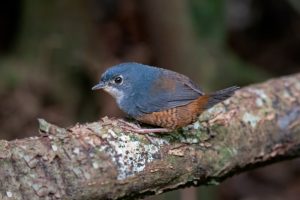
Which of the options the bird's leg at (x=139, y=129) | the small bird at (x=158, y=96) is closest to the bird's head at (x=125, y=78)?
the small bird at (x=158, y=96)

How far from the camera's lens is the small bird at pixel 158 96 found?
2.99m

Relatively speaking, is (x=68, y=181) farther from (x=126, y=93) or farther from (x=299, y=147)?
(x=299, y=147)

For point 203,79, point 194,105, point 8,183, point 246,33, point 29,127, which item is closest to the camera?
point 8,183

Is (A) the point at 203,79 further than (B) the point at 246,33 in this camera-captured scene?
No

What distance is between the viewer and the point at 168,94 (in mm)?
3021

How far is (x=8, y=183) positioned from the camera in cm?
236

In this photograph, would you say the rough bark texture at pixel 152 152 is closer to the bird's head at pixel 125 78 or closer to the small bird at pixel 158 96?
the small bird at pixel 158 96

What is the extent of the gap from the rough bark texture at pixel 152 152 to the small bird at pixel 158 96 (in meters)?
0.09

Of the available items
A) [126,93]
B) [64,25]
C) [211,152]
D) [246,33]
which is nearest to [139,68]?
[126,93]

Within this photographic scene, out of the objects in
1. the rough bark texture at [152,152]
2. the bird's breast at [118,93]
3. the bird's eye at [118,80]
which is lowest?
the rough bark texture at [152,152]

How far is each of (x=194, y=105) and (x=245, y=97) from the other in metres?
0.50

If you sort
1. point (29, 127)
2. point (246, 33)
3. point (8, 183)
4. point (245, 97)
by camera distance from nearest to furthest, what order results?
point (8, 183) < point (245, 97) < point (29, 127) < point (246, 33)

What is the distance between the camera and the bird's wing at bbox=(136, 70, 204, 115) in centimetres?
299

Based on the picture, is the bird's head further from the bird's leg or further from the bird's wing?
the bird's leg
